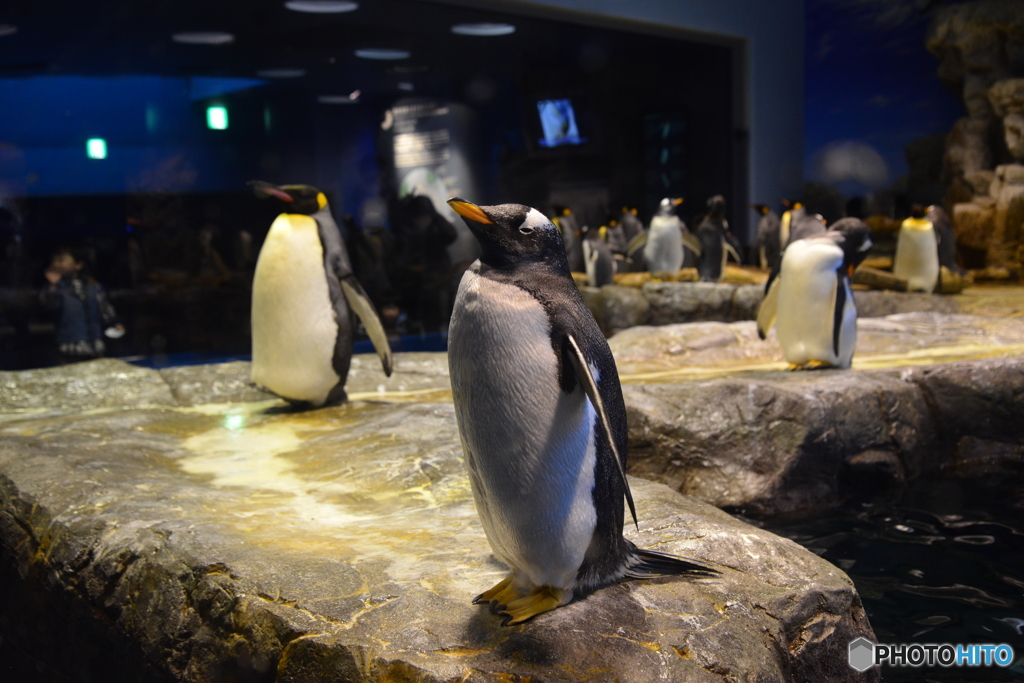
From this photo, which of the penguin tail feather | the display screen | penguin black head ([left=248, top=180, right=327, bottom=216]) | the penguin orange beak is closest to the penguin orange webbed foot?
the penguin tail feather

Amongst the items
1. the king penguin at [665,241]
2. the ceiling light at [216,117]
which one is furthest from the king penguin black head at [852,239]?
the king penguin at [665,241]

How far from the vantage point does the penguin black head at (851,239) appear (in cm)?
531

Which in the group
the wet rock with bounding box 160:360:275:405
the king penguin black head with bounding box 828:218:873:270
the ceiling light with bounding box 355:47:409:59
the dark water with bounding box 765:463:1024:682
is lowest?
the dark water with bounding box 765:463:1024:682

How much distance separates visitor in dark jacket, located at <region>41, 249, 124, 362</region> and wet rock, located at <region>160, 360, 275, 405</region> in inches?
43.5

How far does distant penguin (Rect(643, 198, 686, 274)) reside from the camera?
11484mm

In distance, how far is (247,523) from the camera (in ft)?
8.39

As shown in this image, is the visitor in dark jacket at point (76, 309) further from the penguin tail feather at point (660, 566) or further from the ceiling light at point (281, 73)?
the penguin tail feather at point (660, 566)

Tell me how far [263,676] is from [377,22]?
745 cm

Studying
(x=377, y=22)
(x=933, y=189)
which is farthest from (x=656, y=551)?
(x=933, y=189)

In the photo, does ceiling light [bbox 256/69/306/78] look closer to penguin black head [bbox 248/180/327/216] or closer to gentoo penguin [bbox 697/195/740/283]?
penguin black head [bbox 248/180/327/216]

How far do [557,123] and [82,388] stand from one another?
6.72m

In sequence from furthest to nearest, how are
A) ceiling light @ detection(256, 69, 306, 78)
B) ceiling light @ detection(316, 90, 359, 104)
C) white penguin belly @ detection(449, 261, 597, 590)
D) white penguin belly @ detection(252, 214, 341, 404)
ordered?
ceiling light @ detection(316, 90, 359, 104) → ceiling light @ detection(256, 69, 306, 78) → white penguin belly @ detection(252, 214, 341, 404) → white penguin belly @ detection(449, 261, 597, 590)

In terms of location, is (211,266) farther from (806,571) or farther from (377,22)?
(806,571)

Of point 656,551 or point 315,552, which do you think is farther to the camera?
point 315,552
